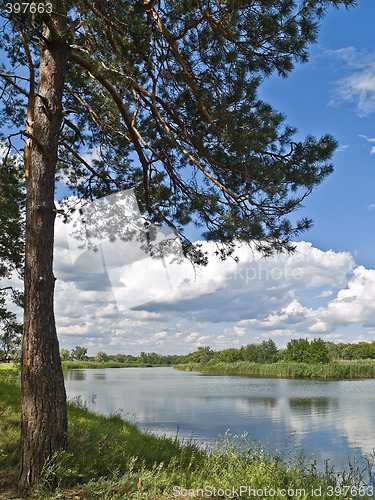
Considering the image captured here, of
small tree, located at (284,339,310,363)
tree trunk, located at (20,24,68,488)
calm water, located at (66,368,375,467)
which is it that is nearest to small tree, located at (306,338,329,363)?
small tree, located at (284,339,310,363)

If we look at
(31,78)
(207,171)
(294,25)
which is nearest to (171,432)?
(207,171)

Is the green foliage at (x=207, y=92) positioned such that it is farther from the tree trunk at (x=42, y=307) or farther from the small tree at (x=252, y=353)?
the small tree at (x=252, y=353)

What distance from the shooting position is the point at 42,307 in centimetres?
441

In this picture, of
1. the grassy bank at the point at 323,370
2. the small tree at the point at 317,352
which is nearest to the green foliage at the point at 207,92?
the grassy bank at the point at 323,370

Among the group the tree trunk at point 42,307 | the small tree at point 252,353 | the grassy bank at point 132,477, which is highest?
the tree trunk at point 42,307

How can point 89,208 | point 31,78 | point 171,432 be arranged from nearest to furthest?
point 31,78, point 89,208, point 171,432

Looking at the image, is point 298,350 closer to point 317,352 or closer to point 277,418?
point 317,352

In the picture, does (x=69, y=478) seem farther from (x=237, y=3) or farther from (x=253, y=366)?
(x=253, y=366)

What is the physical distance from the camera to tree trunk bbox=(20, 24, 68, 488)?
413cm

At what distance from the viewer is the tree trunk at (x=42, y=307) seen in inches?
163

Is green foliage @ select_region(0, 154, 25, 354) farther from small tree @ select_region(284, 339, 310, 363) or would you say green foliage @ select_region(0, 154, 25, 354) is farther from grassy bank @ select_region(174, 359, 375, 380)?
small tree @ select_region(284, 339, 310, 363)

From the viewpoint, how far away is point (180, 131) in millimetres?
6562

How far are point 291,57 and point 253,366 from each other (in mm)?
34423

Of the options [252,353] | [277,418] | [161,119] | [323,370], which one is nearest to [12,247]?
[161,119]
